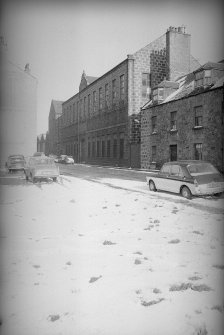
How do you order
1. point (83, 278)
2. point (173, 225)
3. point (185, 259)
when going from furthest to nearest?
point (173, 225), point (185, 259), point (83, 278)

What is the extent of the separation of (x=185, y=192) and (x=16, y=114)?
24.7 m

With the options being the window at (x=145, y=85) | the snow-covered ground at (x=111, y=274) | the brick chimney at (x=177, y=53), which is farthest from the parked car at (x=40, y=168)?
the brick chimney at (x=177, y=53)

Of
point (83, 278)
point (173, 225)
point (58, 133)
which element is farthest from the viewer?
point (58, 133)

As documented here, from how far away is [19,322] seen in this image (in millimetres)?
3338

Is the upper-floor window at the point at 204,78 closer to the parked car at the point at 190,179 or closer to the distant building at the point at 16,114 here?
the parked car at the point at 190,179

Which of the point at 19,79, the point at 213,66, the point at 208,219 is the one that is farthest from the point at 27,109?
the point at 208,219

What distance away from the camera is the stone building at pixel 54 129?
65.0 meters

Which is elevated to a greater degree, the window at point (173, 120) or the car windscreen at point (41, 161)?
the window at point (173, 120)

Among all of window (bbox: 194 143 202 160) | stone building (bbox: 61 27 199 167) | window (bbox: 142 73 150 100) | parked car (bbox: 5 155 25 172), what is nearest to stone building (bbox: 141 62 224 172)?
window (bbox: 194 143 202 160)

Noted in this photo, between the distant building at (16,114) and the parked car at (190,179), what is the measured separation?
72.8 feet

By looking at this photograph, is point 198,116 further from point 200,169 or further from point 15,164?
point 15,164

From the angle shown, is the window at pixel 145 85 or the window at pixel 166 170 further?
the window at pixel 145 85

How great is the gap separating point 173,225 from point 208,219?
116cm

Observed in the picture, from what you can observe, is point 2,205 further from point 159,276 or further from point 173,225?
point 159,276
